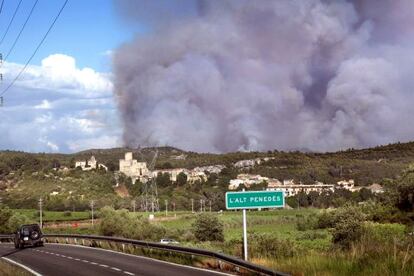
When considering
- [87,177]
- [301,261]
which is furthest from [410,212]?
[87,177]

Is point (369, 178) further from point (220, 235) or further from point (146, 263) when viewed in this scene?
point (146, 263)

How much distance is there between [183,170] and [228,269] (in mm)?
178792

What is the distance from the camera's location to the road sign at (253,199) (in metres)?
21.2

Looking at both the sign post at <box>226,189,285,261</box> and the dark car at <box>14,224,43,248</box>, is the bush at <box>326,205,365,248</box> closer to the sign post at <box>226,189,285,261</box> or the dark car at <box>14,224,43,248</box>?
the dark car at <box>14,224,43,248</box>

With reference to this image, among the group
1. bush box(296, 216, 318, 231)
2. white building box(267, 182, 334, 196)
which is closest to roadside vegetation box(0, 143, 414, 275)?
bush box(296, 216, 318, 231)

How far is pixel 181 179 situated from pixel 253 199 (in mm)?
168682

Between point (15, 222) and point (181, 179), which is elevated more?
point (181, 179)

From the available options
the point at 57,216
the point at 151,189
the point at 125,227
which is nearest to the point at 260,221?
the point at 151,189

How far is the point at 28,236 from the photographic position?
42344mm

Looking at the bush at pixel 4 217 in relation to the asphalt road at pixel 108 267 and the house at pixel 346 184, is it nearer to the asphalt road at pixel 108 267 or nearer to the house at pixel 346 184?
the asphalt road at pixel 108 267

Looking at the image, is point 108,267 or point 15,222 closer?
point 108,267

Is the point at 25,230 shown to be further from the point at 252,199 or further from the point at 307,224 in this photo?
the point at 307,224

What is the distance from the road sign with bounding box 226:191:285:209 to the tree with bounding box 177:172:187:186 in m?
166

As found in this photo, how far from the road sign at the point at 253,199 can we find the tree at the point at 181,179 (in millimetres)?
165523
